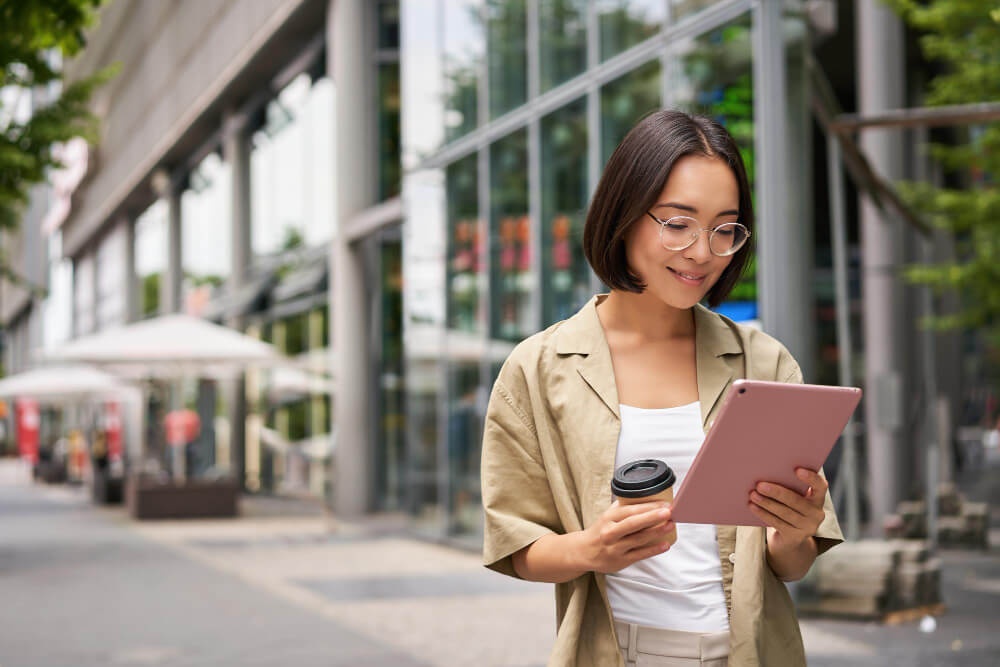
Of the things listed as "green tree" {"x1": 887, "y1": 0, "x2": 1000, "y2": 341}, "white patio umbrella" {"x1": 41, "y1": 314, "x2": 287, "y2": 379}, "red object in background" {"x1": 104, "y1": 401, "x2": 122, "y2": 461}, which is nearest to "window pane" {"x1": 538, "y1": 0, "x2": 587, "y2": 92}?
"green tree" {"x1": 887, "y1": 0, "x2": 1000, "y2": 341}

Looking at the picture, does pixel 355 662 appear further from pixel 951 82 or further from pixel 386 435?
pixel 386 435

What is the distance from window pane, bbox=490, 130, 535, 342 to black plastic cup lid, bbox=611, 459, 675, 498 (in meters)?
12.0

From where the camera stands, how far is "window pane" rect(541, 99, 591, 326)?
12922 millimetres

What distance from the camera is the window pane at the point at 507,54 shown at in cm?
1455

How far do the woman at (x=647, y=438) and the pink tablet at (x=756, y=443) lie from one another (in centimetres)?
12

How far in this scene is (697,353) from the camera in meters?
2.34

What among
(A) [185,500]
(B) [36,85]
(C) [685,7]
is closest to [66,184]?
(A) [185,500]

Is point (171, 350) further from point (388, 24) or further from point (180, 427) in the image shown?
point (388, 24)

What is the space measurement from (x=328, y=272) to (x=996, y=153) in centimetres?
1268

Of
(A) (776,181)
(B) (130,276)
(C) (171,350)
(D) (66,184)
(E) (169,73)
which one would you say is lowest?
(C) (171,350)

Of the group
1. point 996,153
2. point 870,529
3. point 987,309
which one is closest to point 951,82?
point 996,153

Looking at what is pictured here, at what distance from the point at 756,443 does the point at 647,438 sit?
27 cm

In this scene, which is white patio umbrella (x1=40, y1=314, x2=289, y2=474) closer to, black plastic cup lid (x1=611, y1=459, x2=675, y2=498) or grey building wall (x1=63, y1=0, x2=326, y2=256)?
grey building wall (x1=63, y1=0, x2=326, y2=256)

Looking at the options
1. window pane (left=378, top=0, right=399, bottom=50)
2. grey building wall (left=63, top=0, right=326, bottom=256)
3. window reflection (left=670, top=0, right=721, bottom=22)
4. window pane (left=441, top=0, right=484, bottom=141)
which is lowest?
window reflection (left=670, top=0, right=721, bottom=22)
